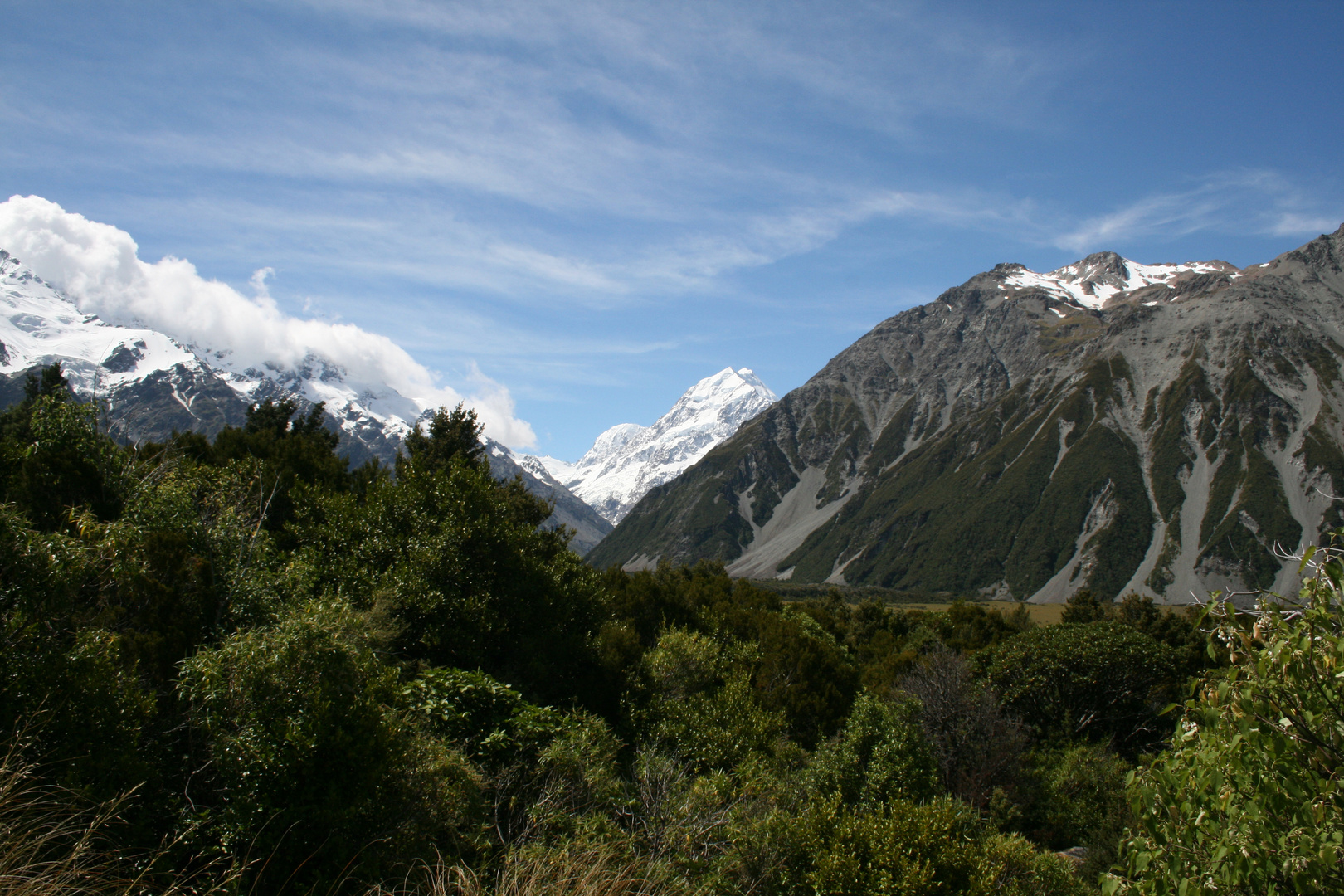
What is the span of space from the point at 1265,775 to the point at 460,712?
1710 centimetres

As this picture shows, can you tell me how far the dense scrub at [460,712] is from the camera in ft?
38.0

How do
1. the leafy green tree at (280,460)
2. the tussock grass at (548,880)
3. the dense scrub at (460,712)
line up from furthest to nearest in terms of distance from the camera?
the leafy green tree at (280,460)
the dense scrub at (460,712)
the tussock grass at (548,880)

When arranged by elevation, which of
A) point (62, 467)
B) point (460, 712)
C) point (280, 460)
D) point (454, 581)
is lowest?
point (460, 712)

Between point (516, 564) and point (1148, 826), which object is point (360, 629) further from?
point (1148, 826)

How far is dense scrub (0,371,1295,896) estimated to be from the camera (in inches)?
456

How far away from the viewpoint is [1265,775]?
22.0ft

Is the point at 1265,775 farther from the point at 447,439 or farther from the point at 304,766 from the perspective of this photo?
the point at 447,439

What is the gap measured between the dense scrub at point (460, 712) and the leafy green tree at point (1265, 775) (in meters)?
6.50

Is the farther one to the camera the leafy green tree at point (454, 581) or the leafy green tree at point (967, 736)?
the leafy green tree at point (967, 736)

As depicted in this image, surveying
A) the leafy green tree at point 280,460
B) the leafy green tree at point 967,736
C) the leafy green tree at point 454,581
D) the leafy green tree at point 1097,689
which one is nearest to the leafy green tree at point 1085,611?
the leafy green tree at point 1097,689

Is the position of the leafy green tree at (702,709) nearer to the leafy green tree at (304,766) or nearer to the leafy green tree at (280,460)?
the leafy green tree at (304,766)

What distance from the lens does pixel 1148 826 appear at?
24.5 ft

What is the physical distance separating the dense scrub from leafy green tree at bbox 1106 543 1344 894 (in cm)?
650

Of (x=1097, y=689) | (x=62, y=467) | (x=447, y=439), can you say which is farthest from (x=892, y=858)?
(x=447, y=439)
